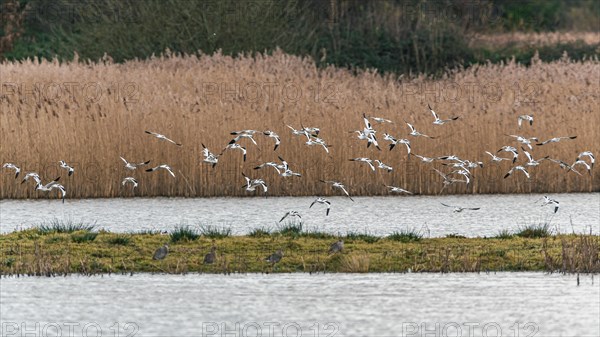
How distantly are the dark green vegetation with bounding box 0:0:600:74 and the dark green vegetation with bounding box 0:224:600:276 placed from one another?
13.0 meters

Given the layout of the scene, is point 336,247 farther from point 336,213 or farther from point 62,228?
point 336,213

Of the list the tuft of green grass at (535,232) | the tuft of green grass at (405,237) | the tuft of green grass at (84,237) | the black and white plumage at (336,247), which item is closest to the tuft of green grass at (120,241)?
the tuft of green grass at (84,237)

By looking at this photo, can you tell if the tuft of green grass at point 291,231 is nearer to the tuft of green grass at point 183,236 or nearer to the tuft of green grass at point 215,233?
the tuft of green grass at point 215,233

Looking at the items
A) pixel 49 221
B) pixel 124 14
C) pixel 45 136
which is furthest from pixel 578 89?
pixel 124 14

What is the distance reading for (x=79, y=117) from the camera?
749 inches

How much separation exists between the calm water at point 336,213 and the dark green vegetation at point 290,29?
28.9ft

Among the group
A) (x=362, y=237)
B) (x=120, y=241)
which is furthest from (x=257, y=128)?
(x=120, y=241)

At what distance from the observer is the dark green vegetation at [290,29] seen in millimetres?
29453

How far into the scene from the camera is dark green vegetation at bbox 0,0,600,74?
1160 inches

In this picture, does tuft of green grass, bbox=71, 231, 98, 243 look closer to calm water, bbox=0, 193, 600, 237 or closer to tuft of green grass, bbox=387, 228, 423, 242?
calm water, bbox=0, 193, 600, 237

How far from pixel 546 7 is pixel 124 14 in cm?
2649

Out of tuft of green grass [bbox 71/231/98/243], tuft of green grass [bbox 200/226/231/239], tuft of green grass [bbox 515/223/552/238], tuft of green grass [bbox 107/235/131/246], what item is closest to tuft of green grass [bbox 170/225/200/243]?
tuft of green grass [bbox 200/226/231/239]

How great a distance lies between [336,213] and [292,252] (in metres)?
3.87

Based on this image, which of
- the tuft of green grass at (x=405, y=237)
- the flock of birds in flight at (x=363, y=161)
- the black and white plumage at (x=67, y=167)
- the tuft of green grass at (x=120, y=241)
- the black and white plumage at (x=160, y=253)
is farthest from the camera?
the black and white plumage at (x=67, y=167)
